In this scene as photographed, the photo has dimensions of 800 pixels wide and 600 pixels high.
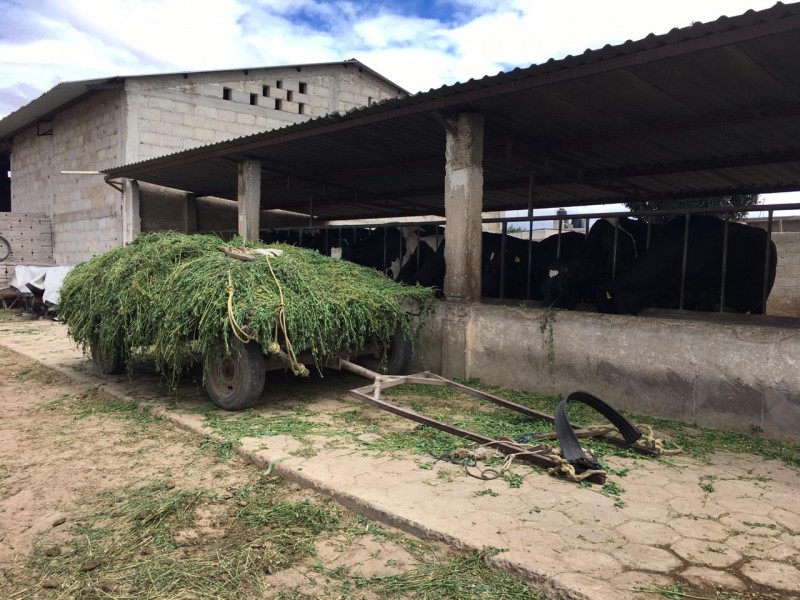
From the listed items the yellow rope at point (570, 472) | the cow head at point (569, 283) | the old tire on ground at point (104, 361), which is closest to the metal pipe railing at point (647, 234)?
the cow head at point (569, 283)

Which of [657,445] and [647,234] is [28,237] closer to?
[647,234]

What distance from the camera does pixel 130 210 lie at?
13453 millimetres

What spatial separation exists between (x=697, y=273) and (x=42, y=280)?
13.4 metres

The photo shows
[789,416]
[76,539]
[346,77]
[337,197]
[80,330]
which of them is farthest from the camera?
[346,77]

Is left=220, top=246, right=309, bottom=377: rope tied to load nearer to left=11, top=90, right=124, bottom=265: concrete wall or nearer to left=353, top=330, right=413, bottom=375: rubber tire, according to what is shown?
left=353, top=330, right=413, bottom=375: rubber tire

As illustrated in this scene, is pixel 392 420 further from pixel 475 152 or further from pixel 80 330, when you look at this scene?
pixel 80 330

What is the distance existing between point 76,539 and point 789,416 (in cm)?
490

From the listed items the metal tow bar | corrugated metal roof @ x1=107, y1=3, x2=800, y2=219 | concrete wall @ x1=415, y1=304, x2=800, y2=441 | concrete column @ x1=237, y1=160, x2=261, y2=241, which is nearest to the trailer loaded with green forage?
the metal tow bar

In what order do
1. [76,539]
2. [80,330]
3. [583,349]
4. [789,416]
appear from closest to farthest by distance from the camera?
[76,539]
[789,416]
[583,349]
[80,330]

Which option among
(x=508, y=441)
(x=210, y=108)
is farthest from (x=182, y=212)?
(x=508, y=441)

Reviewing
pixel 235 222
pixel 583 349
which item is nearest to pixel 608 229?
pixel 583 349

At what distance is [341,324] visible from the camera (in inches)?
208

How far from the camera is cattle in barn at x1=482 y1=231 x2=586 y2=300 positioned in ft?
25.1

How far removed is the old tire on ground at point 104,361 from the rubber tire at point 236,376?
173 cm
